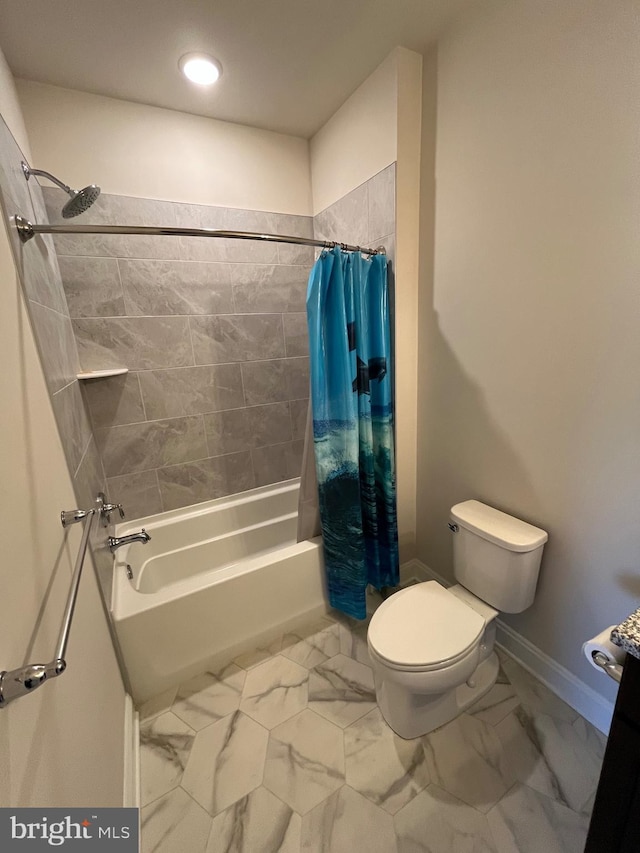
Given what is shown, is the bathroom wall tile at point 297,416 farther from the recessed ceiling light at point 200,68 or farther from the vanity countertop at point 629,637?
the vanity countertop at point 629,637

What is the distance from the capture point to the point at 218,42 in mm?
1372

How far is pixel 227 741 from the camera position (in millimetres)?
1326

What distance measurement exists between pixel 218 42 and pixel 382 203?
0.86 m

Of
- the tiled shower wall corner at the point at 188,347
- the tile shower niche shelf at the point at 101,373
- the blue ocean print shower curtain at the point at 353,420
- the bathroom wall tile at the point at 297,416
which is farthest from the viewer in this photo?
the bathroom wall tile at the point at 297,416

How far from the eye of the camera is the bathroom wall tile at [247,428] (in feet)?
7.14

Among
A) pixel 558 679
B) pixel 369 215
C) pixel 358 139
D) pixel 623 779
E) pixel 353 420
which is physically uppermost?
pixel 358 139

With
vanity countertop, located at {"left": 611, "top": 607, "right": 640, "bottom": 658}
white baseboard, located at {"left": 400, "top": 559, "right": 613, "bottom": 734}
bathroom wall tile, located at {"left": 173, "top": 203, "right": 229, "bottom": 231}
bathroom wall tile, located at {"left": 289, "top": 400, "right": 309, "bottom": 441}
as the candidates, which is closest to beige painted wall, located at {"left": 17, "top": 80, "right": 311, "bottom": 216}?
bathroom wall tile, located at {"left": 173, "top": 203, "right": 229, "bottom": 231}

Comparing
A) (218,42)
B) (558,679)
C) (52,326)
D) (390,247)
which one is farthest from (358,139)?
(558,679)

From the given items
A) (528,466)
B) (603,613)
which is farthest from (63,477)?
(603,613)

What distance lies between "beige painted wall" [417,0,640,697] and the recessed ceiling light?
2.98 feet

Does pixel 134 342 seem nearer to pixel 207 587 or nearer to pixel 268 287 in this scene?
pixel 268 287

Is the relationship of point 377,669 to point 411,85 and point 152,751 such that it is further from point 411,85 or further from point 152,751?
point 411,85

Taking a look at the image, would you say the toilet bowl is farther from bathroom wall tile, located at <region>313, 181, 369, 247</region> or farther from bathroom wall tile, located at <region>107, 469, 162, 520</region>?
bathroom wall tile, located at <region>313, 181, 369, 247</region>

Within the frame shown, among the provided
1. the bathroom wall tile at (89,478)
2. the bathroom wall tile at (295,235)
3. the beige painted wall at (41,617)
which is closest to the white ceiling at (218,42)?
the beige painted wall at (41,617)
